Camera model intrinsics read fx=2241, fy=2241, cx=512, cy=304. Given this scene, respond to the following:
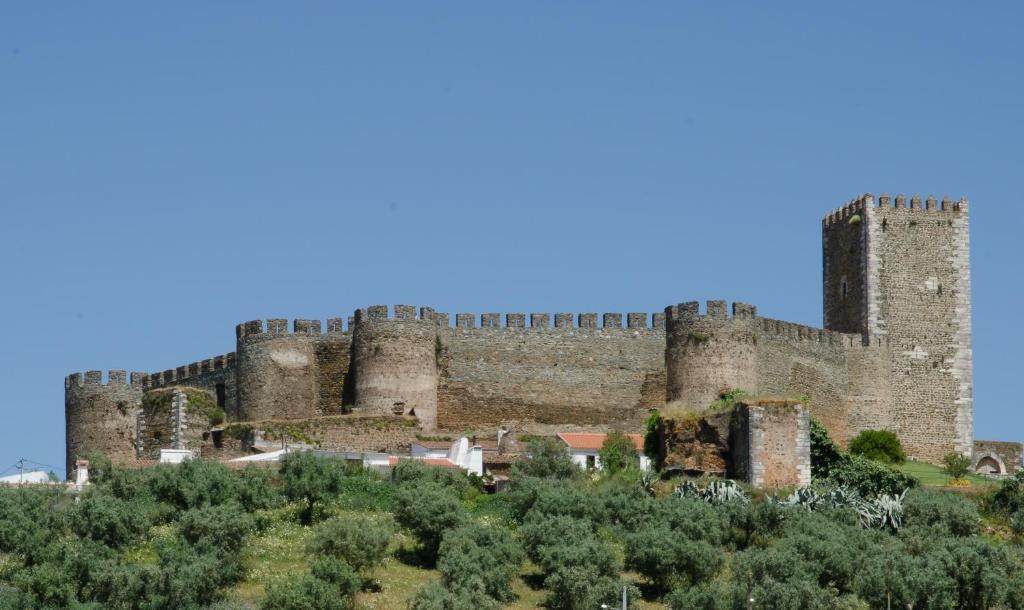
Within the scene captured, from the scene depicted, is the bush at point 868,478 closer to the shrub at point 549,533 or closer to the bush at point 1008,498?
the bush at point 1008,498

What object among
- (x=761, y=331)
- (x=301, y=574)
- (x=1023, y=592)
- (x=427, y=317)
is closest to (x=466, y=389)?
(x=427, y=317)

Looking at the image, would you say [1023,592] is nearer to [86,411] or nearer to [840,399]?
[840,399]

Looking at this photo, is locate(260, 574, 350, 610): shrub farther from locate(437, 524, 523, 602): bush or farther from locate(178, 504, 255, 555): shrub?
locate(178, 504, 255, 555): shrub

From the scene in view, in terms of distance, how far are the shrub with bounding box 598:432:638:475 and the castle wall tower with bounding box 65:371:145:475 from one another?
1602 cm

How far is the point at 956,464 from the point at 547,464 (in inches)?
536

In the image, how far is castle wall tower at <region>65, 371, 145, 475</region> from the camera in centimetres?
6650

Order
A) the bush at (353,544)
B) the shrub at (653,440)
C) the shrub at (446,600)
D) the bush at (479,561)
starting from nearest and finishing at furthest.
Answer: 1. the shrub at (446,600)
2. the bush at (479,561)
3. the bush at (353,544)
4. the shrub at (653,440)

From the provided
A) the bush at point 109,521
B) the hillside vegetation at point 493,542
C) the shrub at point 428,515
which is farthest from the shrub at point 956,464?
the bush at point 109,521

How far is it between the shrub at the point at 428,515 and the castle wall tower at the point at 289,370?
13604 millimetres

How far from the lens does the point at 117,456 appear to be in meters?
65.3

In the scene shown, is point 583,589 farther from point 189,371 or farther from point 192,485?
point 189,371

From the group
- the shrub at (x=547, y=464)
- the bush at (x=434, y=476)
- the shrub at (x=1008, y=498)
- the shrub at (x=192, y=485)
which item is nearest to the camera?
the shrub at (x=192, y=485)

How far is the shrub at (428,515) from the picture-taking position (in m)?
47.3

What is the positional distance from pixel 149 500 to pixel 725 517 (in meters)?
12.8
